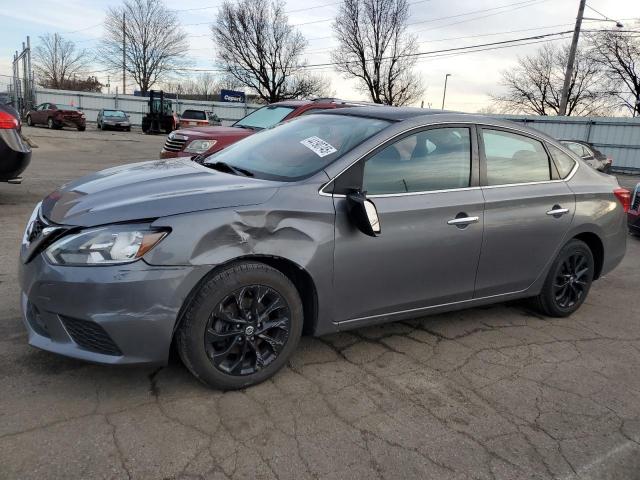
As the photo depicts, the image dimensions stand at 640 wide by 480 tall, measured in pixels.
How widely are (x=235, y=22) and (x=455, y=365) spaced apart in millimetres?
47206

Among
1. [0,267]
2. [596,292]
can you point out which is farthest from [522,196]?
[0,267]

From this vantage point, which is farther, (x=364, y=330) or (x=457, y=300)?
(x=364, y=330)

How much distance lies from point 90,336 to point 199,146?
5.96m

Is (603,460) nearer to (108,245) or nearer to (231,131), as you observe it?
(108,245)

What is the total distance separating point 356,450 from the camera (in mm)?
2521

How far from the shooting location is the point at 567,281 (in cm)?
434

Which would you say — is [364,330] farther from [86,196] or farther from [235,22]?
[235,22]

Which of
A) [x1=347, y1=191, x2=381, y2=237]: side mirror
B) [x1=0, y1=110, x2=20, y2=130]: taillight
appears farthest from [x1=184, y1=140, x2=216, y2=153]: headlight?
[x1=347, y1=191, x2=381, y2=237]: side mirror

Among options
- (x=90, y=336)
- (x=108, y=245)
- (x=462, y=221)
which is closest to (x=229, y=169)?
(x=108, y=245)

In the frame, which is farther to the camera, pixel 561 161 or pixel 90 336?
pixel 561 161

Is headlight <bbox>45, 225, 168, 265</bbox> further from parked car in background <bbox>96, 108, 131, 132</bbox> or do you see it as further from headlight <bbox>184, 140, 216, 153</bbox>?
parked car in background <bbox>96, 108, 131, 132</bbox>

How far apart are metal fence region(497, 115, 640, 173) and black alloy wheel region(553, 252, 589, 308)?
19922mm

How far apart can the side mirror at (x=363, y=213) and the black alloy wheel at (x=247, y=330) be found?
611 millimetres

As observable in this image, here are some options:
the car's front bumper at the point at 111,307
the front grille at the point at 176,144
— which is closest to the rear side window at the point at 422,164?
the car's front bumper at the point at 111,307
